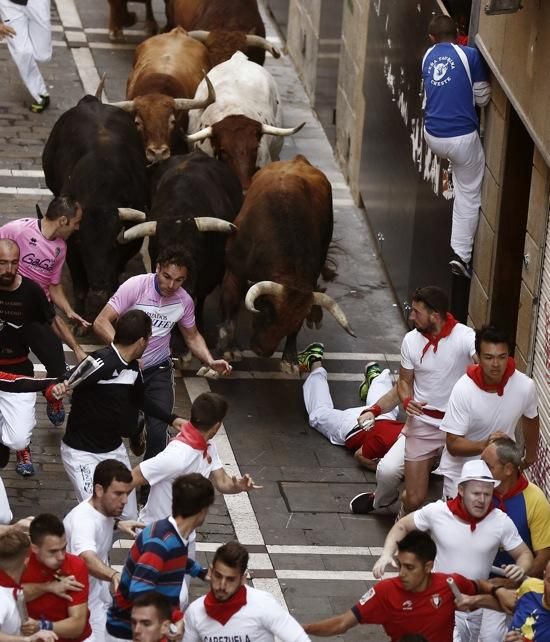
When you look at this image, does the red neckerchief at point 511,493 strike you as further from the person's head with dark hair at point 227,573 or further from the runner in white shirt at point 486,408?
the person's head with dark hair at point 227,573

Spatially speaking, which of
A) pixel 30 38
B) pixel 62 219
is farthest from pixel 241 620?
pixel 30 38

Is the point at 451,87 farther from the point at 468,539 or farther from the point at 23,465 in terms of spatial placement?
the point at 468,539

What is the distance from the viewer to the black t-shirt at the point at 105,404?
9.91 m

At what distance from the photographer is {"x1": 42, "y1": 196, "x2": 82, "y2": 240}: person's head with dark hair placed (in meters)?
12.3

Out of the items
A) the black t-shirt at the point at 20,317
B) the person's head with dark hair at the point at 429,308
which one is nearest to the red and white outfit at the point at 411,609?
the person's head with dark hair at the point at 429,308

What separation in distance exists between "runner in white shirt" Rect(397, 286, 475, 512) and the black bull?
4379 mm

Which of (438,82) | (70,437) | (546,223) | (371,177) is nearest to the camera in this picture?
(70,437)

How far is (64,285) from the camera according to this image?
52.1 feet

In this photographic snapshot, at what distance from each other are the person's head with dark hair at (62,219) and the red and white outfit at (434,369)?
290cm

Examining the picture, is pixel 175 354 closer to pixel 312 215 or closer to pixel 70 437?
pixel 312 215

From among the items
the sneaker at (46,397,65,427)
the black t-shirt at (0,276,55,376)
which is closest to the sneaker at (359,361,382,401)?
the sneaker at (46,397,65,427)

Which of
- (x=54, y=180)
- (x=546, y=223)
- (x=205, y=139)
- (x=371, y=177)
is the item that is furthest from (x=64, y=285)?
(x=546, y=223)

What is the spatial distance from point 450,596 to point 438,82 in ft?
19.1

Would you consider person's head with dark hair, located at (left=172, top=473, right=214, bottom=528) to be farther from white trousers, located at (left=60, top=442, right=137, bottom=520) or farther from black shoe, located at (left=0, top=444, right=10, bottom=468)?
black shoe, located at (left=0, top=444, right=10, bottom=468)
